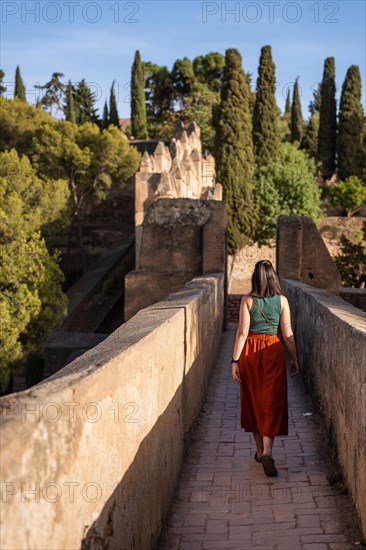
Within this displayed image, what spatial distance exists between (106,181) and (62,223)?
7.36 meters

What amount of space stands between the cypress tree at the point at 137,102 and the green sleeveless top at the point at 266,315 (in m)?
50.3

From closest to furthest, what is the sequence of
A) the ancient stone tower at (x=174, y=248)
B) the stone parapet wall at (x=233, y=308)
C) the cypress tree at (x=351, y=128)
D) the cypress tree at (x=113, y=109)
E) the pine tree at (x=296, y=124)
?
the ancient stone tower at (x=174, y=248) → the stone parapet wall at (x=233, y=308) → the cypress tree at (x=351, y=128) → the pine tree at (x=296, y=124) → the cypress tree at (x=113, y=109)

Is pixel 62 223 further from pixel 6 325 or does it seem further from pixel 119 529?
pixel 119 529

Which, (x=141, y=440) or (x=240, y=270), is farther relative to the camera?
(x=240, y=270)

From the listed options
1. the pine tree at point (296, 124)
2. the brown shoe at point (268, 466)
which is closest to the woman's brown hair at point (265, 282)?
the brown shoe at point (268, 466)

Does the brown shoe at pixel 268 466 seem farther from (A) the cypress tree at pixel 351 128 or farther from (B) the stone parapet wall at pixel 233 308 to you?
(A) the cypress tree at pixel 351 128

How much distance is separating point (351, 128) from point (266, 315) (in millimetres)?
41904

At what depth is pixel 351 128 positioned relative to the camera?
44406mm

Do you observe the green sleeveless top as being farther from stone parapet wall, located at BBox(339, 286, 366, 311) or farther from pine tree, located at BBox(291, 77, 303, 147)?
pine tree, located at BBox(291, 77, 303, 147)

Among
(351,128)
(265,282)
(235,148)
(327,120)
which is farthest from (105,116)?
(265,282)

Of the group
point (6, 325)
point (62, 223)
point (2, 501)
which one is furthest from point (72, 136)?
point (2, 501)

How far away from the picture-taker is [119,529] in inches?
110

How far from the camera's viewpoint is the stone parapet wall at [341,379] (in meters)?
3.59

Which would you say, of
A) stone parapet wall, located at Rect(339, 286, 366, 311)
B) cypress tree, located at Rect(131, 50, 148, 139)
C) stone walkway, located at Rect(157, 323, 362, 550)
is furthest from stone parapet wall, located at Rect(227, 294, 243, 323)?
cypress tree, located at Rect(131, 50, 148, 139)
